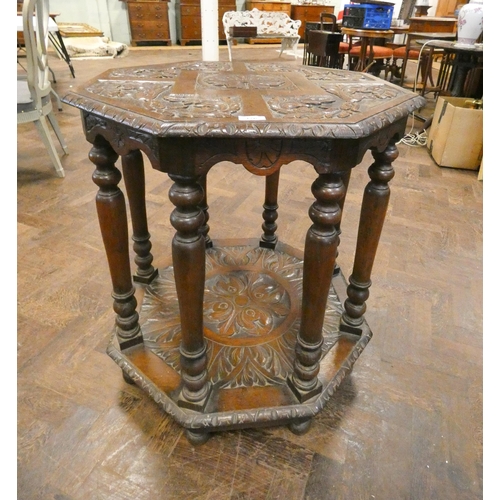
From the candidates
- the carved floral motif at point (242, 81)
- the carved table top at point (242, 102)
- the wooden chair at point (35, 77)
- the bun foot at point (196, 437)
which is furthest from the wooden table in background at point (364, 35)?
the bun foot at point (196, 437)

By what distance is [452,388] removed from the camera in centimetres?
112

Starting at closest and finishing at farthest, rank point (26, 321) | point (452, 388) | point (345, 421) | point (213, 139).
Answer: point (213, 139)
point (345, 421)
point (452, 388)
point (26, 321)

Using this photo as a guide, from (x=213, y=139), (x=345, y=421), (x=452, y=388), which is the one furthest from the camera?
(x=452, y=388)

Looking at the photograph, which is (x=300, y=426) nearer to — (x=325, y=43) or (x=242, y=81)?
(x=242, y=81)

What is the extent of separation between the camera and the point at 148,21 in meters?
7.45

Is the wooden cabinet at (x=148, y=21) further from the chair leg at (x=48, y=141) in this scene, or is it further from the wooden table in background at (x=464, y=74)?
the chair leg at (x=48, y=141)

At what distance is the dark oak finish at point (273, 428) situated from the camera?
88cm

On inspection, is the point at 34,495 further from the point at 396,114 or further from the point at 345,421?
the point at 396,114

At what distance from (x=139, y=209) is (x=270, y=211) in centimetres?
53

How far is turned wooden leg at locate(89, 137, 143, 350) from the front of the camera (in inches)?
33.1

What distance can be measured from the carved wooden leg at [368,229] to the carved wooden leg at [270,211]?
0.49 metres

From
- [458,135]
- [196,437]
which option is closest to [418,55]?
[458,135]

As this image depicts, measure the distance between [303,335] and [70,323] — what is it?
86cm

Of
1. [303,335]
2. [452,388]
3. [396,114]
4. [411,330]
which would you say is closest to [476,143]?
[411,330]
